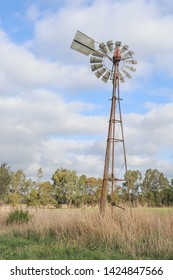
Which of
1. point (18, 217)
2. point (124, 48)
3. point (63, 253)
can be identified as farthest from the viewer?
point (18, 217)

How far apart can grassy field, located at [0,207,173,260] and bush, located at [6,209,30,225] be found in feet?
11.0

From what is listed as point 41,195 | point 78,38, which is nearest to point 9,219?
point 78,38

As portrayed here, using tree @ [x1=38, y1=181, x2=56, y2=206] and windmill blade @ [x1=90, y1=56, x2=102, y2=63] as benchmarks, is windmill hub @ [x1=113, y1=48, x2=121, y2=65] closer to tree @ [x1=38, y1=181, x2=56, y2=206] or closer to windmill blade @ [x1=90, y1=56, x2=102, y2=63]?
windmill blade @ [x1=90, y1=56, x2=102, y2=63]

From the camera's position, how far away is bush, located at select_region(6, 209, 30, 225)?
17.1m

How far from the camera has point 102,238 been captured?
10008 millimetres

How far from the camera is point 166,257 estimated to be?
307 inches

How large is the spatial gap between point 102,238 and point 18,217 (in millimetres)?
8442

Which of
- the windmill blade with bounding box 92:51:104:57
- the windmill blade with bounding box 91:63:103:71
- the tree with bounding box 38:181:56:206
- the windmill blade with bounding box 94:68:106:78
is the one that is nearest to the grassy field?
the windmill blade with bounding box 94:68:106:78

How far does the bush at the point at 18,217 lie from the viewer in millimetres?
17125

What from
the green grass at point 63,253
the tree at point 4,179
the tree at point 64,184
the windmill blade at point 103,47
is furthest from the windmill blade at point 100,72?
the tree at point 64,184

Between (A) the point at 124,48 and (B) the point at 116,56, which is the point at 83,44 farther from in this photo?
(A) the point at 124,48

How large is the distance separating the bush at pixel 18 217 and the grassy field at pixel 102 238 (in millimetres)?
3344

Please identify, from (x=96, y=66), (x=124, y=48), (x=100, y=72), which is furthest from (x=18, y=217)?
(x=124, y=48)
